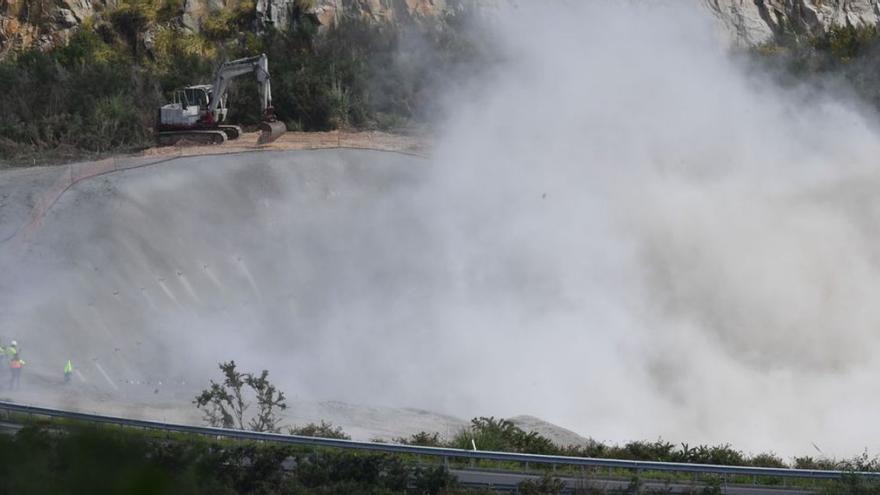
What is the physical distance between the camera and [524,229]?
45.3 metres

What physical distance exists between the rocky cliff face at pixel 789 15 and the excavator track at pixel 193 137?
2565cm

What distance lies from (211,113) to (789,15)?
29.9 m

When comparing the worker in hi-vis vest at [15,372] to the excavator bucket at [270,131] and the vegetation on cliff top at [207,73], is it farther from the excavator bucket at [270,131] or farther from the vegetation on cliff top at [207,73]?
the excavator bucket at [270,131]

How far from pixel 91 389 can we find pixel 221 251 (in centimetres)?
1083

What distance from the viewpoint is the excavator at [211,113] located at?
49688mm

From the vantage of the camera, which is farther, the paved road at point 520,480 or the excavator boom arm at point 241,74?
the excavator boom arm at point 241,74

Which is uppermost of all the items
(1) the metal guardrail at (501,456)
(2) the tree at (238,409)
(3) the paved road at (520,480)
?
(2) the tree at (238,409)

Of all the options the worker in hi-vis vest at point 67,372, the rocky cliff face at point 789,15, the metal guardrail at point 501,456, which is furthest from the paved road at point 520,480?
the rocky cliff face at point 789,15

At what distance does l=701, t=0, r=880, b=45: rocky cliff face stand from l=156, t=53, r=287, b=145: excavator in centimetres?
2297

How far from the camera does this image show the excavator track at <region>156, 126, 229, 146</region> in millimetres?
49000

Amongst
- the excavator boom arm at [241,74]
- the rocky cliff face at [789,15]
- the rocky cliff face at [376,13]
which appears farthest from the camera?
the rocky cliff face at [789,15]

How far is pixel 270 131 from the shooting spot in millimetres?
49594

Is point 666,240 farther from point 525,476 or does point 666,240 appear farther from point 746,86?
point 525,476

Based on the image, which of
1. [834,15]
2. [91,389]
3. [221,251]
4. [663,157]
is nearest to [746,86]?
[663,157]
